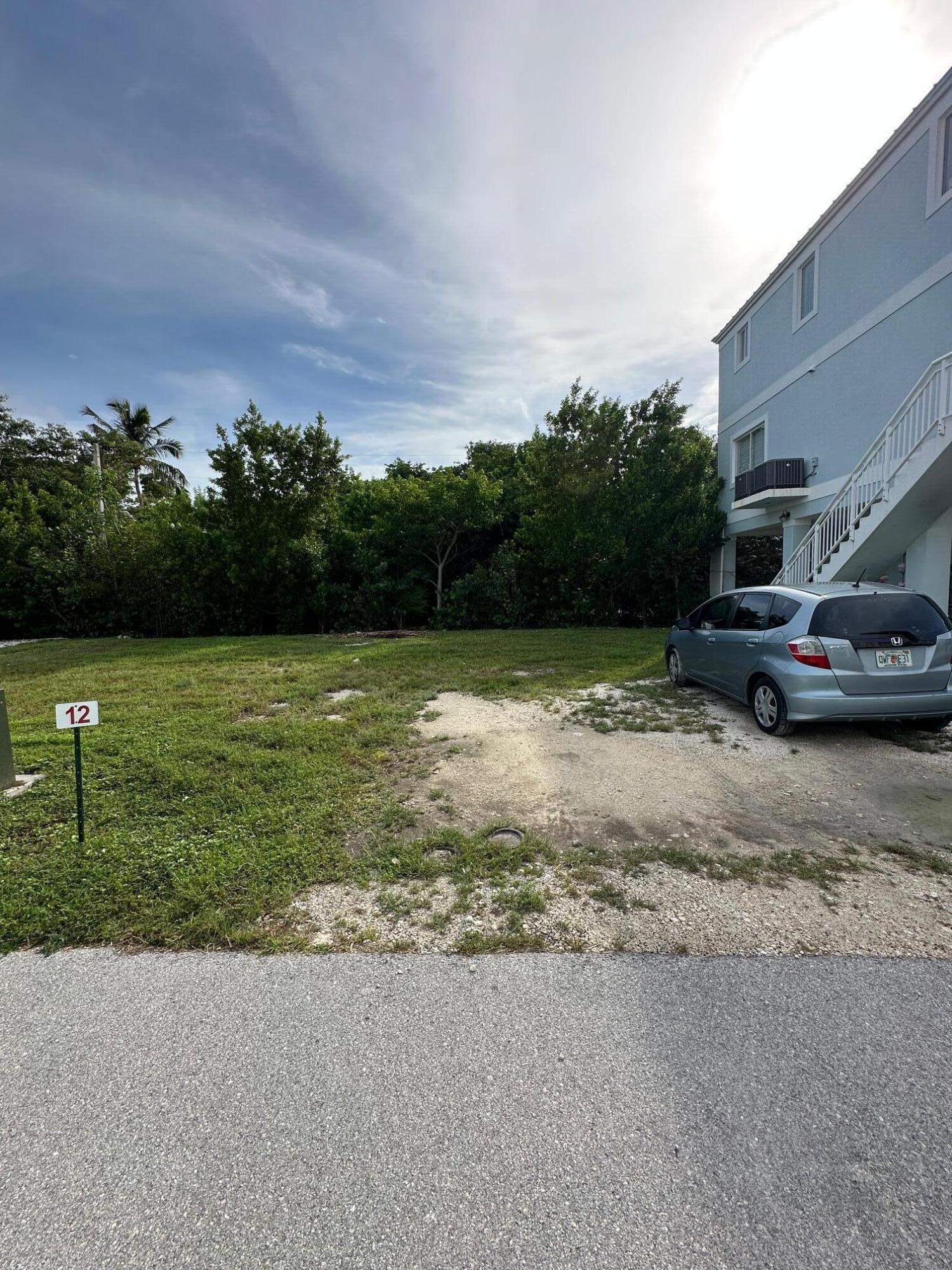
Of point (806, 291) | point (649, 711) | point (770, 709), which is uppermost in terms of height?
point (806, 291)

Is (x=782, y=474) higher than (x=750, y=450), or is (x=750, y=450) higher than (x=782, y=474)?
(x=750, y=450)

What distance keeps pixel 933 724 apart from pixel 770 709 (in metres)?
1.48

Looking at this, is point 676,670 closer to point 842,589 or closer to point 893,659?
point 842,589

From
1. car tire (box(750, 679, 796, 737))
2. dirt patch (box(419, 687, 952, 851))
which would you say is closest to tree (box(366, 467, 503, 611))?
dirt patch (box(419, 687, 952, 851))

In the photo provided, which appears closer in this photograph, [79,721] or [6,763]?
[79,721]

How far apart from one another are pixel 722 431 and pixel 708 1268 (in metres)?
18.3

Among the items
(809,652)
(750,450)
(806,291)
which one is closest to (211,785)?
(809,652)

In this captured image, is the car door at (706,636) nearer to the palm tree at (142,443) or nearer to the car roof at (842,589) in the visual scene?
the car roof at (842,589)

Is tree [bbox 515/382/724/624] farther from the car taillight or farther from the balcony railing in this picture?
the car taillight

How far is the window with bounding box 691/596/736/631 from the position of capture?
630 centimetres

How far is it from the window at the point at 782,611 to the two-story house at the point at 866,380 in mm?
4181

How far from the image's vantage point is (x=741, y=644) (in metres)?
5.71

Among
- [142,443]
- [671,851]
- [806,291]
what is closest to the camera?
[671,851]

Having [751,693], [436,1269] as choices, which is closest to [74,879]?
[436,1269]
